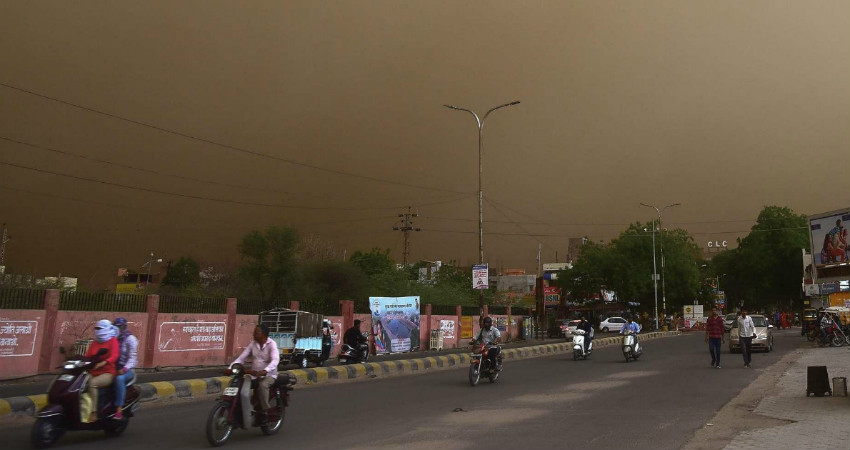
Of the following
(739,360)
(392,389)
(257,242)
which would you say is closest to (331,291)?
(257,242)

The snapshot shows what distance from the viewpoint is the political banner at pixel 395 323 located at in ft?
105

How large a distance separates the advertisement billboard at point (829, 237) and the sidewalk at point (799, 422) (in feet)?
30.3

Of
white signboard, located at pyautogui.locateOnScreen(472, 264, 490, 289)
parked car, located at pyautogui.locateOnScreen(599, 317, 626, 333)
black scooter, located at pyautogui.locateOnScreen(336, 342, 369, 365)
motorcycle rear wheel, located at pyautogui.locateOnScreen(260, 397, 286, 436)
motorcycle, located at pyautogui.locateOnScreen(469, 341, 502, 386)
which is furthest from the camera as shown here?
parked car, located at pyautogui.locateOnScreen(599, 317, 626, 333)

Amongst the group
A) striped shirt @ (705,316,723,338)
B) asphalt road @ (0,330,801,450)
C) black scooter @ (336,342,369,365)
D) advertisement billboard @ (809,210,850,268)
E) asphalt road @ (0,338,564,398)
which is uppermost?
advertisement billboard @ (809,210,850,268)

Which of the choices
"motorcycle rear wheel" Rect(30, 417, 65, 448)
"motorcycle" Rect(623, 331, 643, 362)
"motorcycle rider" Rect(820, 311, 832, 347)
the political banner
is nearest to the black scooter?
the political banner

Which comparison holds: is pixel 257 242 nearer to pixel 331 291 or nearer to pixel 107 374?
pixel 331 291

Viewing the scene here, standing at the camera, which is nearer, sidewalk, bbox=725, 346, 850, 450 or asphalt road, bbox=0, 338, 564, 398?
sidewalk, bbox=725, 346, 850, 450

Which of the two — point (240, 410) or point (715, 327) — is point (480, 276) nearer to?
point (715, 327)

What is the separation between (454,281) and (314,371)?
49.6 m

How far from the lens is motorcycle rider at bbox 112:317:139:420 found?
29.4ft

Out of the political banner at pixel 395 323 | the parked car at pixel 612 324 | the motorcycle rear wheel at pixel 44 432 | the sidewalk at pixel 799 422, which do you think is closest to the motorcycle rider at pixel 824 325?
the sidewalk at pixel 799 422

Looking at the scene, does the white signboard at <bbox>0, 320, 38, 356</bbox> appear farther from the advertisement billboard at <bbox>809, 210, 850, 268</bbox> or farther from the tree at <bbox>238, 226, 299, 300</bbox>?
the tree at <bbox>238, 226, 299, 300</bbox>

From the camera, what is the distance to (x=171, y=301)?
73.6 feet

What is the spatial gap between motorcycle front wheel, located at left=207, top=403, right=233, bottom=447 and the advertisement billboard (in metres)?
19.8
